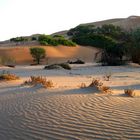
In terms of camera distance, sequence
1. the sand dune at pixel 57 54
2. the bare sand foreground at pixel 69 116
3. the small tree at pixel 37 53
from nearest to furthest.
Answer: the bare sand foreground at pixel 69 116
the small tree at pixel 37 53
the sand dune at pixel 57 54

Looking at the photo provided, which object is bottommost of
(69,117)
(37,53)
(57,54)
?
(69,117)

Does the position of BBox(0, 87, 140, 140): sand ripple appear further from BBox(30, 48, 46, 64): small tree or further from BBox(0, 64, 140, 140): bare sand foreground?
BBox(30, 48, 46, 64): small tree

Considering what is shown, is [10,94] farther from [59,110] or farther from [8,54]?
[8,54]

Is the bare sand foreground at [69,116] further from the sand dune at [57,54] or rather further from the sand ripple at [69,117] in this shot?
the sand dune at [57,54]

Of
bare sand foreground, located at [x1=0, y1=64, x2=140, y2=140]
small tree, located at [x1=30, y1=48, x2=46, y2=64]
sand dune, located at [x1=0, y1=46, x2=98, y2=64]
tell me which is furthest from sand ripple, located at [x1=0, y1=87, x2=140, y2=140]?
sand dune, located at [x1=0, y1=46, x2=98, y2=64]

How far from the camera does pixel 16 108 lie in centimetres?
1043

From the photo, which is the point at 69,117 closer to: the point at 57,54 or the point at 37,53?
the point at 37,53

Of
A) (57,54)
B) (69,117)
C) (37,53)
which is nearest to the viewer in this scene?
(69,117)

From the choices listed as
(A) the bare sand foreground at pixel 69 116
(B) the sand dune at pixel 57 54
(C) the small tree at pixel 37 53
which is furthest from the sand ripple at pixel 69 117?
(B) the sand dune at pixel 57 54

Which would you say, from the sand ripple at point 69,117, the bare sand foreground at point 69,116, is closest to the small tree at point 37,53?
the bare sand foreground at point 69,116

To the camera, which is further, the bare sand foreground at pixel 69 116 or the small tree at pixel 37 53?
the small tree at pixel 37 53

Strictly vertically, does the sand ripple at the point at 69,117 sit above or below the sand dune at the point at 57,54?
below

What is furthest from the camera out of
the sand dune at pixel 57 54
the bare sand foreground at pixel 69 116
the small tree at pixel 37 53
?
Result: the sand dune at pixel 57 54

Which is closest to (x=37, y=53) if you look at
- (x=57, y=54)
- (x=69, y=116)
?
(x=57, y=54)
